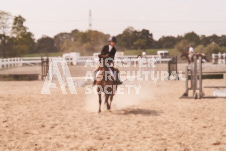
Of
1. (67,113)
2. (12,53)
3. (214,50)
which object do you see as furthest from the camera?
(214,50)

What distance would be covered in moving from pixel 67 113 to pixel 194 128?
4168mm

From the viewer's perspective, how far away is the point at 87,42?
283ft

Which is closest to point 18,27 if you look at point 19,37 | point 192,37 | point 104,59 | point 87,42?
point 19,37

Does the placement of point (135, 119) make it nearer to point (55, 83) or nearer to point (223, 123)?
point (223, 123)

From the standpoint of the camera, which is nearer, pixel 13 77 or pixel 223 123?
pixel 223 123

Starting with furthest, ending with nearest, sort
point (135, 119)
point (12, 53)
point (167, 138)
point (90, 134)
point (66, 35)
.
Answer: point (66, 35)
point (12, 53)
point (135, 119)
point (90, 134)
point (167, 138)

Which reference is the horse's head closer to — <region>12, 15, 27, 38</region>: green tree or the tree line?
the tree line

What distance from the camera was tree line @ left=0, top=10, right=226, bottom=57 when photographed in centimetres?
6266

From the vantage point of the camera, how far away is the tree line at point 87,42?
6266 cm

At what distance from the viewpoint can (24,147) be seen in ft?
20.2

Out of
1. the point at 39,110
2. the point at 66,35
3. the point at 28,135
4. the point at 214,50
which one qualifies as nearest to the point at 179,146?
the point at 28,135

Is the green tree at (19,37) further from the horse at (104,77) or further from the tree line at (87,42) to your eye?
the horse at (104,77)

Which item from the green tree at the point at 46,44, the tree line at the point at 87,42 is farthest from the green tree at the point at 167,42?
the green tree at the point at 46,44

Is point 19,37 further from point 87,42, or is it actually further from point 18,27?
point 87,42
